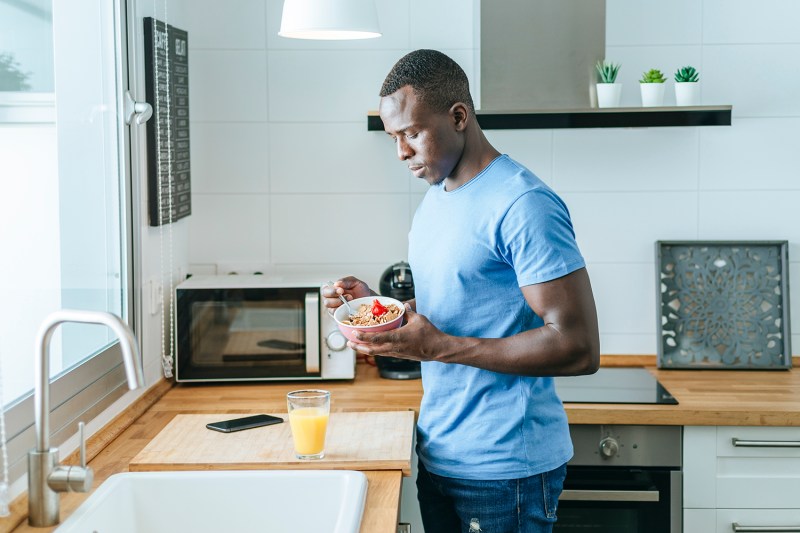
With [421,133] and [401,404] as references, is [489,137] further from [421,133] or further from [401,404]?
[421,133]

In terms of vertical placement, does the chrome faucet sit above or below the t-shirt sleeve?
below

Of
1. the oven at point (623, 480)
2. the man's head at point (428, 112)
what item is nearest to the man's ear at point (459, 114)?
the man's head at point (428, 112)

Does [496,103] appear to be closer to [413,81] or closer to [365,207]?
[365,207]

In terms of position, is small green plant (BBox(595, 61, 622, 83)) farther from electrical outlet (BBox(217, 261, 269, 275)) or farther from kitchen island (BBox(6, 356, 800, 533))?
electrical outlet (BBox(217, 261, 269, 275))

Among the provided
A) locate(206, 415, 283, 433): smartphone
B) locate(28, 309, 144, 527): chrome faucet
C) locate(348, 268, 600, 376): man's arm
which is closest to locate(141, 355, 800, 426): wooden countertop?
locate(206, 415, 283, 433): smartphone

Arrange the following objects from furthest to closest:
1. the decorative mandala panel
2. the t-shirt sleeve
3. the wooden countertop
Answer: the decorative mandala panel
the wooden countertop
the t-shirt sleeve

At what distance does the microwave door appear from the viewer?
2490 millimetres

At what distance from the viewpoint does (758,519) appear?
2318 millimetres

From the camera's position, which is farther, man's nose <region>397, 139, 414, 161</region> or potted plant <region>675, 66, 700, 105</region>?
potted plant <region>675, 66, 700, 105</region>

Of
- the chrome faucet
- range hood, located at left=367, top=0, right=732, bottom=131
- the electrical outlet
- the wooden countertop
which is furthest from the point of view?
the electrical outlet

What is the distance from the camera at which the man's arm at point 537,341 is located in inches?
61.4

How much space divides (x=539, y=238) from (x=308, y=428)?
0.56 m

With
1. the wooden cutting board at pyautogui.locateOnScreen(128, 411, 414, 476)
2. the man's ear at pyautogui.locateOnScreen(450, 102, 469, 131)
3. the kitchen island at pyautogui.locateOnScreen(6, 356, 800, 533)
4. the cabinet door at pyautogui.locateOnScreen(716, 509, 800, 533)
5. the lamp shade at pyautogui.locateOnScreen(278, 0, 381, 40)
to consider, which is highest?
the lamp shade at pyautogui.locateOnScreen(278, 0, 381, 40)

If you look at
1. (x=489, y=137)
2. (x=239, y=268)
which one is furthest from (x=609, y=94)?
(x=239, y=268)
